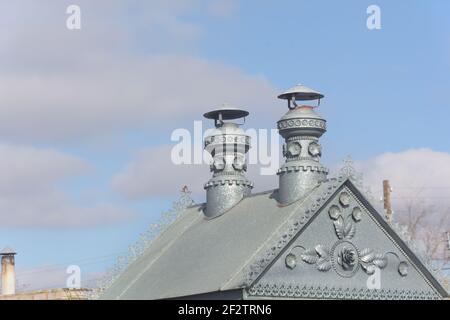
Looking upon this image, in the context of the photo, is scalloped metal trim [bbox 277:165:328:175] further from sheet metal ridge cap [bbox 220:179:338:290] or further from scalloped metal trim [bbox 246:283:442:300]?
scalloped metal trim [bbox 246:283:442:300]

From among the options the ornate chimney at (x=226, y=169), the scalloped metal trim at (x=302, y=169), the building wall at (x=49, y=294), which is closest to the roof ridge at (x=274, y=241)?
the scalloped metal trim at (x=302, y=169)

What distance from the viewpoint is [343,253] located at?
2066 inches

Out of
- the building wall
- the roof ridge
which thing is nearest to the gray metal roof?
the roof ridge

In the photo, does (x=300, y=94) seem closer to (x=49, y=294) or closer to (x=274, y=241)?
(x=274, y=241)

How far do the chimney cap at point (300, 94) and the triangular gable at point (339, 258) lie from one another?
18.0 ft

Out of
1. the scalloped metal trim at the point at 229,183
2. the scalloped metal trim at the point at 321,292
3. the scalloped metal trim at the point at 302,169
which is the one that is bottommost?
the scalloped metal trim at the point at 321,292

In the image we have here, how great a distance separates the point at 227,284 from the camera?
164 feet

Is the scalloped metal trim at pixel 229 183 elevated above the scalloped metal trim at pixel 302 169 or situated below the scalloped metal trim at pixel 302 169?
above

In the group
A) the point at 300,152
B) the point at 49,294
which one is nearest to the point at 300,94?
the point at 300,152

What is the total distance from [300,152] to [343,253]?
5.43 meters

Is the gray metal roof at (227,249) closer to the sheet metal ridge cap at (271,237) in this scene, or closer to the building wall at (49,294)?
the sheet metal ridge cap at (271,237)

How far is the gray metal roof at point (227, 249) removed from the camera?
50750 millimetres
